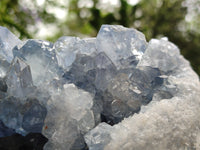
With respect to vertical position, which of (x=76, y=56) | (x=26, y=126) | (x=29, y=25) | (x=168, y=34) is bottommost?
(x=168, y=34)

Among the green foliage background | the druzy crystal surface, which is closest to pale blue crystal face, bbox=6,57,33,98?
the druzy crystal surface

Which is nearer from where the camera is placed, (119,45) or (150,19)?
(119,45)

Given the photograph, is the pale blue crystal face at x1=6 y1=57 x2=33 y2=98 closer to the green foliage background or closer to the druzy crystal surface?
the druzy crystal surface

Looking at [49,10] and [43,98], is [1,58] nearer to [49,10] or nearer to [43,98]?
[43,98]

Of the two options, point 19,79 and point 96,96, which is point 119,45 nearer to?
point 96,96

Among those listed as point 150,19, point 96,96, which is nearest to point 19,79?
point 96,96

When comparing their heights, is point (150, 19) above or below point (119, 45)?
below

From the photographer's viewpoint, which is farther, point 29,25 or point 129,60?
point 29,25

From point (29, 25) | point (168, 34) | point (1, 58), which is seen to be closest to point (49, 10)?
point (29, 25)
